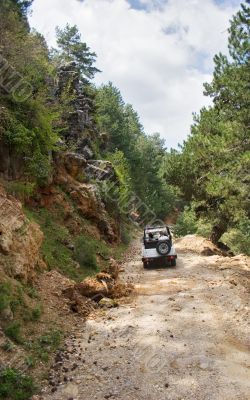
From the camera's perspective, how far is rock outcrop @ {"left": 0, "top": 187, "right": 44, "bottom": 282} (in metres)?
9.40

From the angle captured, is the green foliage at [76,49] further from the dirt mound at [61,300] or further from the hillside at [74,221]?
the dirt mound at [61,300]

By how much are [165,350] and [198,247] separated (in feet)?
56.6

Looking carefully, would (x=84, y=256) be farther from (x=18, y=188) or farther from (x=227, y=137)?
(x=227, y=137)

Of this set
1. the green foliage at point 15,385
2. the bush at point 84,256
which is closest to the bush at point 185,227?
the bush at point 84,256

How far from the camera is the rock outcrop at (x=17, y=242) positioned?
370 inches

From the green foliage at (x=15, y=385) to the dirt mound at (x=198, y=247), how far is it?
17700 mm

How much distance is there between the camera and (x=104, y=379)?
6.49 m

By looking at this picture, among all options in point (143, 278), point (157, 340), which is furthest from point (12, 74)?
point (157, 340)

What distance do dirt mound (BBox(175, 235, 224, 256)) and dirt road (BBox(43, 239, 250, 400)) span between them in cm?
1009

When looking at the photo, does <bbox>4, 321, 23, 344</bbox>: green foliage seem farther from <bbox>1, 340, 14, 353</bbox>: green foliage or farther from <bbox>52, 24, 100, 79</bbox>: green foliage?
<bbox>52, 24, 100, 79</bbox>: green foliage

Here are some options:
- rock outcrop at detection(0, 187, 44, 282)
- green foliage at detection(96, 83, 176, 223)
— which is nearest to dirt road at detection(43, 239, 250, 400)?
rock outcrop at detection(0, 187, 44, 282)

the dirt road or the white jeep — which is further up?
the white jeep

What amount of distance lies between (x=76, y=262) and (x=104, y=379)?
802cm

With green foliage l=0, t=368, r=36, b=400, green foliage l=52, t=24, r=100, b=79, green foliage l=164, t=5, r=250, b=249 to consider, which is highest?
green foliage l=52, t=24, r=100, b=79
